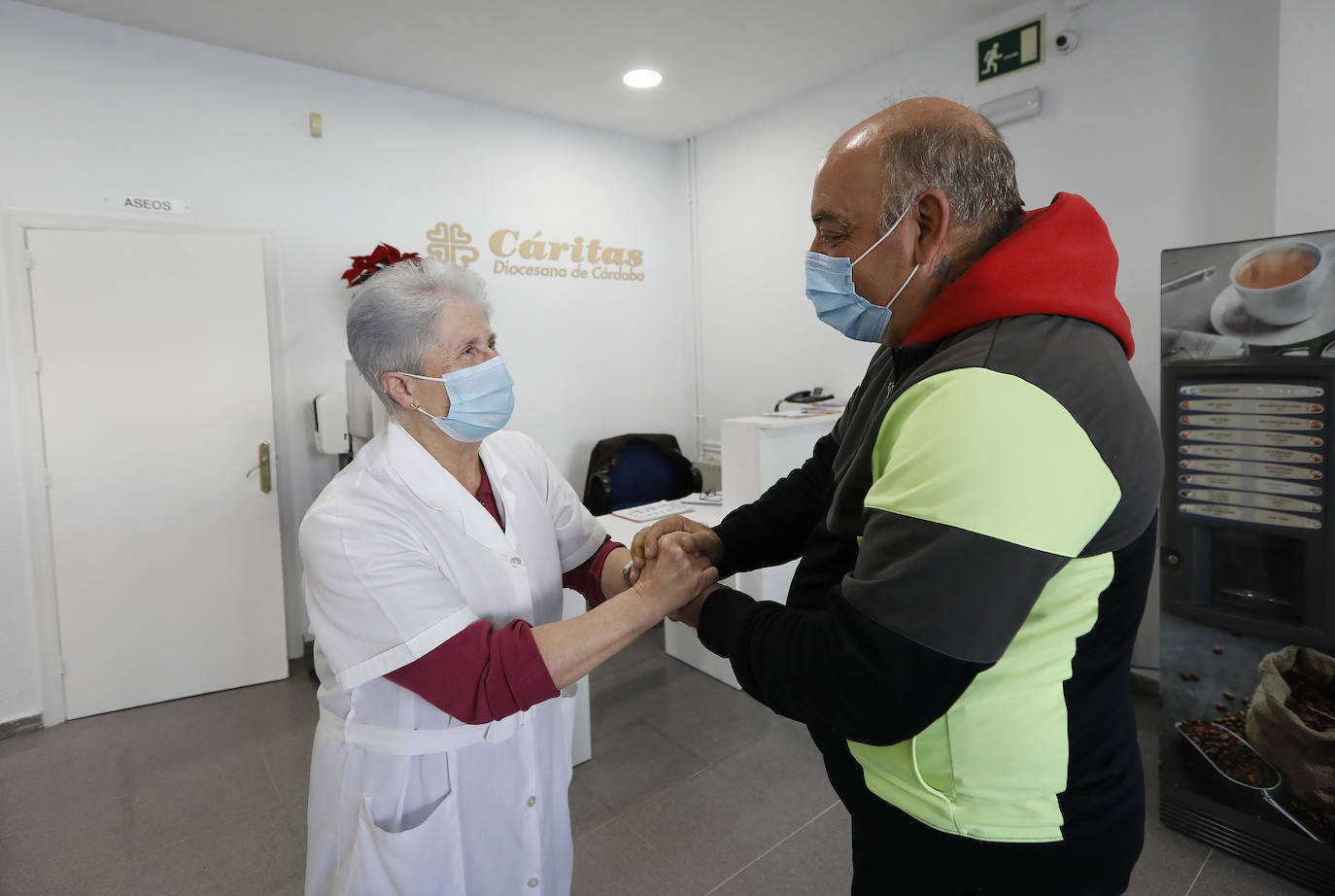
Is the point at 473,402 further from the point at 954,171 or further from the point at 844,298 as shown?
the point at 954,171

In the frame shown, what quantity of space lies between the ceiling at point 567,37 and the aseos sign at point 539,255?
78 centimetres

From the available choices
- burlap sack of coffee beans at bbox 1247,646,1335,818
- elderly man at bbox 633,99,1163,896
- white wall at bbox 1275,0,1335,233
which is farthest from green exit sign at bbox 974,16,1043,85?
elderly man at bbox 633,99,1163,896

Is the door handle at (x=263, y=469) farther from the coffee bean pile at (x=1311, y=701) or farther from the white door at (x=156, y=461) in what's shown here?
the coffee bean pile at (x=1311, y=701)

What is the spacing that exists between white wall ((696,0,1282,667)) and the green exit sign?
39 mm

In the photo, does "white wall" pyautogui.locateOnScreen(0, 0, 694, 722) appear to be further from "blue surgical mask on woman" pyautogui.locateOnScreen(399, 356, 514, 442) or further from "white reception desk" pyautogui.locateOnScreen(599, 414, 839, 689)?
"blue surgical mask on woman" pyautogui.locateOnScreen(399, 356, 514, 442)

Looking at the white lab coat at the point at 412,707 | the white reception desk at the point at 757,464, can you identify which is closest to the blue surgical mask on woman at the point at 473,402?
the white lab coat at the point at 412,707

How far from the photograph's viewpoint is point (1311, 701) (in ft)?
6.32

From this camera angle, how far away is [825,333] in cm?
415

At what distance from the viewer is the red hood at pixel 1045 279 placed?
2.69 feet

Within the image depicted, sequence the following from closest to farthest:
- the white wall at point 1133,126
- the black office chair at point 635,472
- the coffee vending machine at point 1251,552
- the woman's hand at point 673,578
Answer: the woman's hand at point 673,578
the coffee vending machine at point 1251,552
the white wall at point 1133,126
the black office chair at point 635,472

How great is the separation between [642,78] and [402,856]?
12.5 feet

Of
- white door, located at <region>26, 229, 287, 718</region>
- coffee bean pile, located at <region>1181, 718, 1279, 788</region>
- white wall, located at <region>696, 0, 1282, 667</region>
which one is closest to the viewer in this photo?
coffee bean pile, located at <region>1181, 718, 1279, 788</region>

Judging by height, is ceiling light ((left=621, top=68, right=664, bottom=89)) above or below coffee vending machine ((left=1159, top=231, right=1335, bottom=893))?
above

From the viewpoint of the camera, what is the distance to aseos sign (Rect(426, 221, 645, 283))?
4.09 m
